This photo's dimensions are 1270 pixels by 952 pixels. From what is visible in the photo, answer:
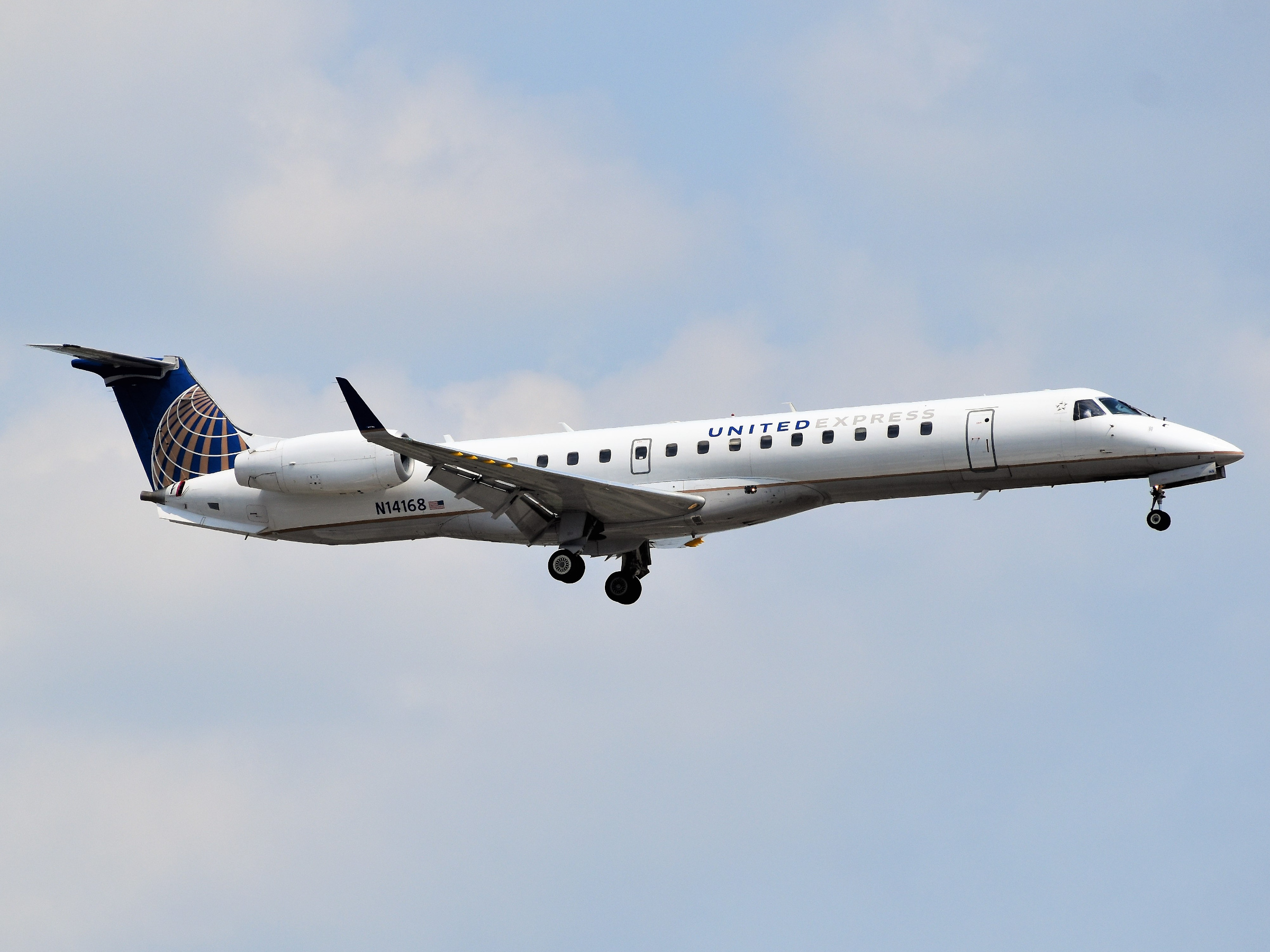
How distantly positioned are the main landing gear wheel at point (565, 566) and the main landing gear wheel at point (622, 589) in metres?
2.04

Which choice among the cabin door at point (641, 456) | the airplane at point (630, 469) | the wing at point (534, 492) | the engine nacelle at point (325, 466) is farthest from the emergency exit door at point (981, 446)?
the engine nacelle at point (325, 466)

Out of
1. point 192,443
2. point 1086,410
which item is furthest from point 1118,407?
point 192,443

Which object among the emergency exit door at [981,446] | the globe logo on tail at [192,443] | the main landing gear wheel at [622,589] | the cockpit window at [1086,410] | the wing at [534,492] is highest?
the globe logo on tail at [192,443]

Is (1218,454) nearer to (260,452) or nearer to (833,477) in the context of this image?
(833,477)

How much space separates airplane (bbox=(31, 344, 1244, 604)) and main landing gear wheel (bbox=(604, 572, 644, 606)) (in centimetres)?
4

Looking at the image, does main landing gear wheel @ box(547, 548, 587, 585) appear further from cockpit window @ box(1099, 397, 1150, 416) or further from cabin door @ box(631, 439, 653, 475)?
cockpit window @ box(1099, 397, 1150, 416)

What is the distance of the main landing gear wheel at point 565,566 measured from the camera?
31.3 m

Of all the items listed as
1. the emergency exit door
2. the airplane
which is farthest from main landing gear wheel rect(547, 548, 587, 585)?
the emergency exit door

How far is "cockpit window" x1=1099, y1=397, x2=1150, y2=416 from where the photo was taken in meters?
29.1

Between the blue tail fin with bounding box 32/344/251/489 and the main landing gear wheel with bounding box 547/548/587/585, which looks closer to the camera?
the main landing gear wheel with bounding box 547/548/587/585

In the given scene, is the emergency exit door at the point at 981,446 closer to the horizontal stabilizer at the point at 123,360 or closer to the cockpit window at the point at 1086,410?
the cockpit window at the point at 1086,410

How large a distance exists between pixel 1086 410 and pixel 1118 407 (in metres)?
0.63

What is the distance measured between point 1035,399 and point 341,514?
43.2 feet

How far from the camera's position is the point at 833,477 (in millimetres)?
29625
